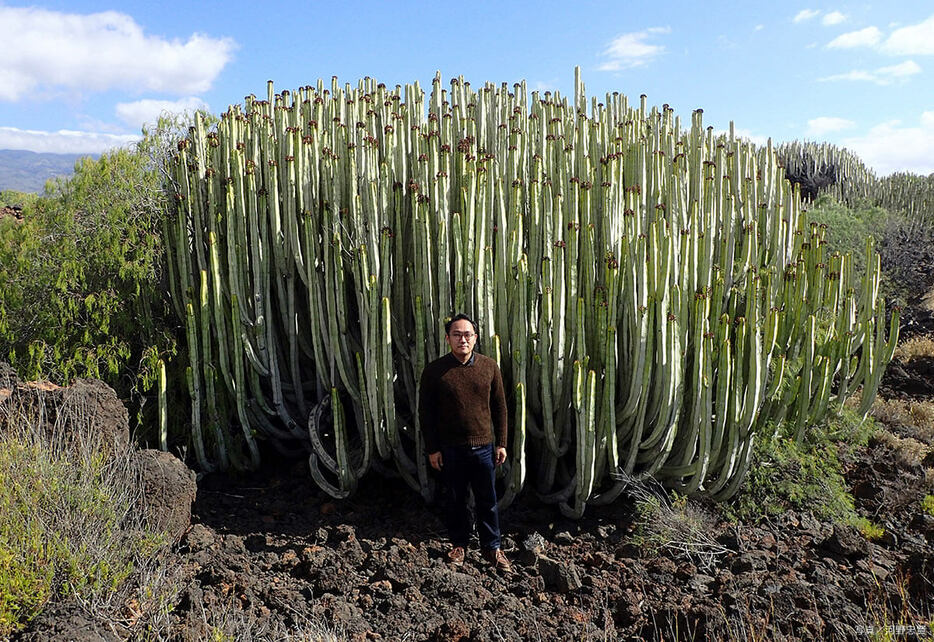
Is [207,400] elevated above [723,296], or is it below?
below

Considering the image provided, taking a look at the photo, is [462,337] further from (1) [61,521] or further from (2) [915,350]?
(2) [915,350]

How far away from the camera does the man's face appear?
3592 millimetres

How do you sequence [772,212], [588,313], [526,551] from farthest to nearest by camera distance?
[772,212]
[588,313]
[526,551]

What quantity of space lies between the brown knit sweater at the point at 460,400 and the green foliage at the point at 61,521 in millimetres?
1451

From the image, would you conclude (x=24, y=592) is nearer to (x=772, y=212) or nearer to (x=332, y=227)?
(x=332, y=227)

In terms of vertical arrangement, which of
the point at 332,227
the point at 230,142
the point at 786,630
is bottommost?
the point at 786,630

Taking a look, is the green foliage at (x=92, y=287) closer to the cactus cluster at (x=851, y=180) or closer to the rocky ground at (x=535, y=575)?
the rocky ground at (x=535, y=575)

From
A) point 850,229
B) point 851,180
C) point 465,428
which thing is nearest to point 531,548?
point 465,428

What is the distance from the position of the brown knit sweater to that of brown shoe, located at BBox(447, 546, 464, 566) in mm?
547

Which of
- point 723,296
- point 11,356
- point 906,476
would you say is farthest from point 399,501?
point 906,476

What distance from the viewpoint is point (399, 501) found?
4.41 m

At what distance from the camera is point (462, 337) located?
360 cm

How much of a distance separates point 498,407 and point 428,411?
1.21 ft

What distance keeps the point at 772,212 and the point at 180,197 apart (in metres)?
4.31
